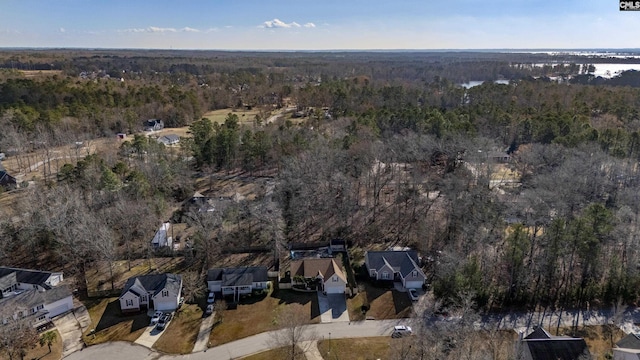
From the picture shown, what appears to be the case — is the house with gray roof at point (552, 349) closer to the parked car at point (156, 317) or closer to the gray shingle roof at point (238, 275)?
the gray shingle roof at point (238, 275)

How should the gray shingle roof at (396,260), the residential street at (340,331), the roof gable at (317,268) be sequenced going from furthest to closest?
the gray shingle roof at (396,260)
the roof gable at (317,268)
the residential street at (340,331)

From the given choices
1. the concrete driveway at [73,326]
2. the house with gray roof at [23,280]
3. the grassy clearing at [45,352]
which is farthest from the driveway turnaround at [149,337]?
the house with gray roof at [23,280]

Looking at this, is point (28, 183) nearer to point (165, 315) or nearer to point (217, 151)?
point (217, 151)

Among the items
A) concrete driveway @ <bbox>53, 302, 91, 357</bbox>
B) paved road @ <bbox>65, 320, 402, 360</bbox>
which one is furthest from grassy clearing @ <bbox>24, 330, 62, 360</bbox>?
paved road @ <bbox>65, 320, 402, 360</bbox>

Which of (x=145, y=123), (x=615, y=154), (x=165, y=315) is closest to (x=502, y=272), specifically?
(x=165, y=315)

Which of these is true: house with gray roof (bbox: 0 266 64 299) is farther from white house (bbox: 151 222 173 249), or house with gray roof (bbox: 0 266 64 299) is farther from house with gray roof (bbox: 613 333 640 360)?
house with gray roof (bbox: 613 333 640 360)

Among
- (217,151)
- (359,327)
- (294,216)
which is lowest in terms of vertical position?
(359,327)
